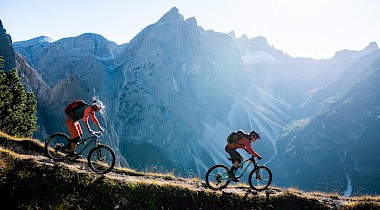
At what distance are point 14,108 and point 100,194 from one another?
1627 inches

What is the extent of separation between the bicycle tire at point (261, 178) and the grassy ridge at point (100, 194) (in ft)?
4.13

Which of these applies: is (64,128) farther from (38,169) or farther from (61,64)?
(61,64)

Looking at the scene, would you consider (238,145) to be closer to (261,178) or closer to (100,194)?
(261,178)

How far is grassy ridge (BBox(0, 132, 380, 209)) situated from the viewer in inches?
447

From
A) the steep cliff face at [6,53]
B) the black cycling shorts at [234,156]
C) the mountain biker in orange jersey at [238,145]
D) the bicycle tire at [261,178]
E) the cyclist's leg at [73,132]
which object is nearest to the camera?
the cyclist's leg at [73,132]

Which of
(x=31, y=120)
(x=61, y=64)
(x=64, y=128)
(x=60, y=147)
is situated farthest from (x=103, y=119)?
(x=61, y=64)

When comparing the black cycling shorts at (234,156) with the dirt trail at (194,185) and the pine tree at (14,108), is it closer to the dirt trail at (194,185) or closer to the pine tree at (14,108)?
the dirt trail at (194,185)

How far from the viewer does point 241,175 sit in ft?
49.9

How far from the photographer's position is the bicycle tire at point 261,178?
1577 centimetres

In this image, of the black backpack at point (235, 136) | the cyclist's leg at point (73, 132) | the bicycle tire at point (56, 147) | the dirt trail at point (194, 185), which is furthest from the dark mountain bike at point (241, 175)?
the bicycle tire at point (56, 147)

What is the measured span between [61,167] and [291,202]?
34.1ft

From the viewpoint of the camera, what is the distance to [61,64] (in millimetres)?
179375

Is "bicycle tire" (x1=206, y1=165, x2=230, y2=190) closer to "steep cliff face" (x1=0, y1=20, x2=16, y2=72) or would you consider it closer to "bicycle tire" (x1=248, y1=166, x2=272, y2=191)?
"bicycle tire" (x1=248, y1=166, x2=272, y2=191)

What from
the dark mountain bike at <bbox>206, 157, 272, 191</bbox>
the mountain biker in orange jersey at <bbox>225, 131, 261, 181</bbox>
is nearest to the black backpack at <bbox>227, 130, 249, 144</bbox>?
the mountain biker in orange jersey at <bbox>225, 131, 261, 181</bbox>
